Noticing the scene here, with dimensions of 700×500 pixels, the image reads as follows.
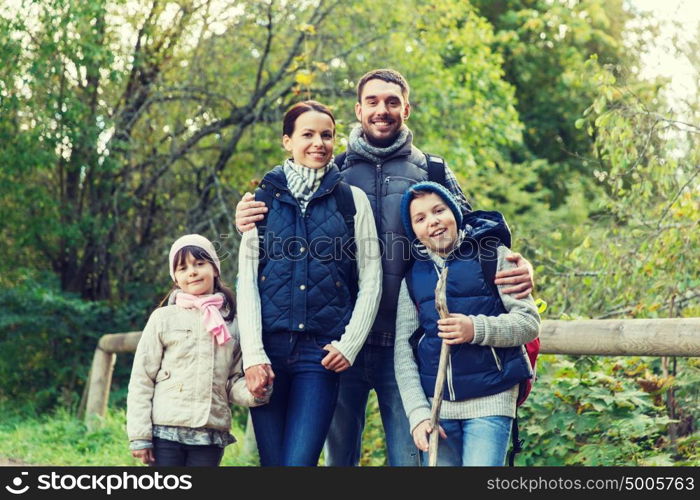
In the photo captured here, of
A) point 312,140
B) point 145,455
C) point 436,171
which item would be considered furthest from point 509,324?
point 145,455

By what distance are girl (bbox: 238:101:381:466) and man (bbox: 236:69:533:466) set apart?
0.14 meters

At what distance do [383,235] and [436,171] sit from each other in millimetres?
367

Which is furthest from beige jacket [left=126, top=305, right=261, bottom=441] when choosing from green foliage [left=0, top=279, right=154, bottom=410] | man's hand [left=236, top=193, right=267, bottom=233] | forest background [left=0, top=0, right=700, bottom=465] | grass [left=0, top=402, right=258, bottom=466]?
green foliage [left=0, top=279, right=154, bottom=410]

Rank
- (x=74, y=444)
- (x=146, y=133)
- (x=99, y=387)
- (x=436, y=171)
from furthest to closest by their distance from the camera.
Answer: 1. (x=146, y=133)
2. (x=99, y=387)
3. (x=74, y=444)
4. (x=436, y=171)

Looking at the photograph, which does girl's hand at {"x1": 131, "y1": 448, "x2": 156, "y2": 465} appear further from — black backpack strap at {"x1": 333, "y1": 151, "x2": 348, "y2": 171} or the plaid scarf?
black backpack strap at {"x1": 333, "y1": 151, "x2": 348, "y2": 171}

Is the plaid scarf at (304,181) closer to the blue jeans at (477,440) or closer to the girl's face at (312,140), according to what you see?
the girl's face at (312,140)

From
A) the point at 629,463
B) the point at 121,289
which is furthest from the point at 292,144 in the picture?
the point at 121,289

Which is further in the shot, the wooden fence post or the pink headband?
the wooden fence post

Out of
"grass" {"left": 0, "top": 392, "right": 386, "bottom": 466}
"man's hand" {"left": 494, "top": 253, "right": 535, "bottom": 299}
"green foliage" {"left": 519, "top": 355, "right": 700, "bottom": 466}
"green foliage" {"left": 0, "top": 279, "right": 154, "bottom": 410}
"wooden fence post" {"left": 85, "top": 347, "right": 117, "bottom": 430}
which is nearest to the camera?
"man's hand" {"left": 494, "top": 253, "right": 535, "bottom": 299}

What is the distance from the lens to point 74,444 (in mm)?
8203

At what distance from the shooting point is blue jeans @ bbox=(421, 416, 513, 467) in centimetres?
340

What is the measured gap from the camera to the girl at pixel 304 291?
11.7ft

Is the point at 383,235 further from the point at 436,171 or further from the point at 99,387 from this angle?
the point at 99,387

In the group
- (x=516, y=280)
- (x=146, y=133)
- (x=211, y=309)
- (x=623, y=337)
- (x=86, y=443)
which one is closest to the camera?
(x=516, y=280)
